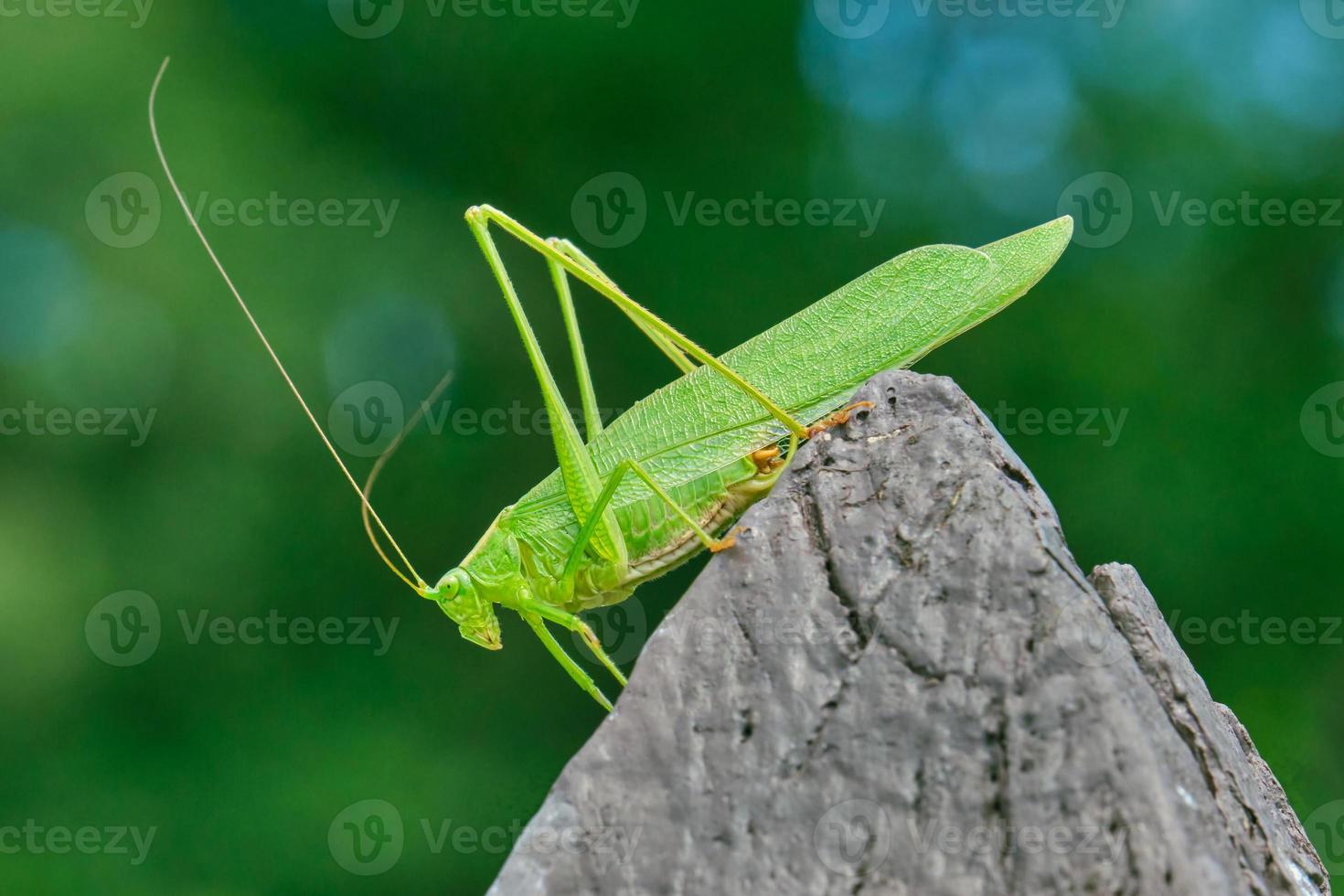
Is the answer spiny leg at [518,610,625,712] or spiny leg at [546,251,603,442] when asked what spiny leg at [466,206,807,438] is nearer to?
spiny leg at [546,251,603,442]

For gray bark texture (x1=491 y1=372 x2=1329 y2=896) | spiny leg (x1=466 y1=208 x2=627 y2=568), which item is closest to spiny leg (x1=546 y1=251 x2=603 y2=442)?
spiny leg (x1=466 y1=208 x2=627 y2=568)

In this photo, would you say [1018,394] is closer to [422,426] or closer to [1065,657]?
[422,426]

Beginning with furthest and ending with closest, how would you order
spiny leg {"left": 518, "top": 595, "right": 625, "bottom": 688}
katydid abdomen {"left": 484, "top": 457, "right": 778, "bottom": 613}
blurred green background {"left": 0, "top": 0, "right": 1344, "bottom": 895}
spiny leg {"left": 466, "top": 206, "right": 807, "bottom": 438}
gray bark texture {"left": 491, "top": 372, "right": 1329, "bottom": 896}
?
Result: blurred green background {"left": 0, "top": 0, "right": 1344, "bottom": 895} < spiny leg {"left": 518, "top": 595, "right": 625, "bottom": 688} < katydid abdomen {"left": 484, "top": 457, "right": 778, "bottom": 613} < spiny leg {"left": 466, "top": 206, "right": 807, "bottom": 438} < gray bark texture {"left": 491, "top": 372, "right": 1329, "bottom": 896}

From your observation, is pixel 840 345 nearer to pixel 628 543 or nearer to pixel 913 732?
pixel 628 543

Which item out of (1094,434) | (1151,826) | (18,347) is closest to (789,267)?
(1094,434)

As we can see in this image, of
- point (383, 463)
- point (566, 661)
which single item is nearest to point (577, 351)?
point (566, 661)

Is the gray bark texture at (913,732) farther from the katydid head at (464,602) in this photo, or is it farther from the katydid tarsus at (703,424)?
the katydid head at (464,602)

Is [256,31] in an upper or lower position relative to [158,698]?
upper
